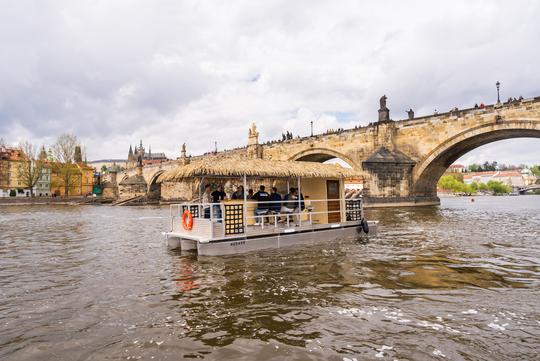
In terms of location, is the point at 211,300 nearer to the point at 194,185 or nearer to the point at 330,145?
the point at 330,145

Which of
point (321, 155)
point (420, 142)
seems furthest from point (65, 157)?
point (420, 142)

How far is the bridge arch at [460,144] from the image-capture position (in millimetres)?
23284

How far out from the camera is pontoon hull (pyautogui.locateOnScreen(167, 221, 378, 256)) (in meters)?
8.98

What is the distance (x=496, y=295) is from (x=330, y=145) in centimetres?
3165

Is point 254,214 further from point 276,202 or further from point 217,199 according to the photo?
point 217,199

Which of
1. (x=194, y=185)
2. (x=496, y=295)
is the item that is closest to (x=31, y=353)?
(x=496, y=295)

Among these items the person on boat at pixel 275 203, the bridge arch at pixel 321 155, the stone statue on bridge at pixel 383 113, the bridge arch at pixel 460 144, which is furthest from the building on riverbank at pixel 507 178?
the person on boat at pixel 275 203

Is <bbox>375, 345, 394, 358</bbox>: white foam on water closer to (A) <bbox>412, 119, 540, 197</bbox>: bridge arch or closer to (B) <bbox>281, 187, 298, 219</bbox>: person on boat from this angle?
(B) <bbox>281, 187, 298, 219</bbox>: person on boat

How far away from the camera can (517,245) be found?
10188 millimetres

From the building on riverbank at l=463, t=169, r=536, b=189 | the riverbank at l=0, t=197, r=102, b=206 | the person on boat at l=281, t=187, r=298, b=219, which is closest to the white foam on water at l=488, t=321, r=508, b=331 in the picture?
the person on boat at l=281, t=187, r=298, b=219

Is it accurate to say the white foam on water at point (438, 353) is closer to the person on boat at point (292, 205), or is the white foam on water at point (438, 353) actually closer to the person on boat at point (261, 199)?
the person on boat at point (261, 199)

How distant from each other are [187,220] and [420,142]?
24.6m

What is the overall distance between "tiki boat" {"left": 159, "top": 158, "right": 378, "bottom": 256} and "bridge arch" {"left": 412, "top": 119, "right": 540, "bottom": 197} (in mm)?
17349

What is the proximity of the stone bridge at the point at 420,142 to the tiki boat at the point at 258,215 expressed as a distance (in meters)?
13.9
